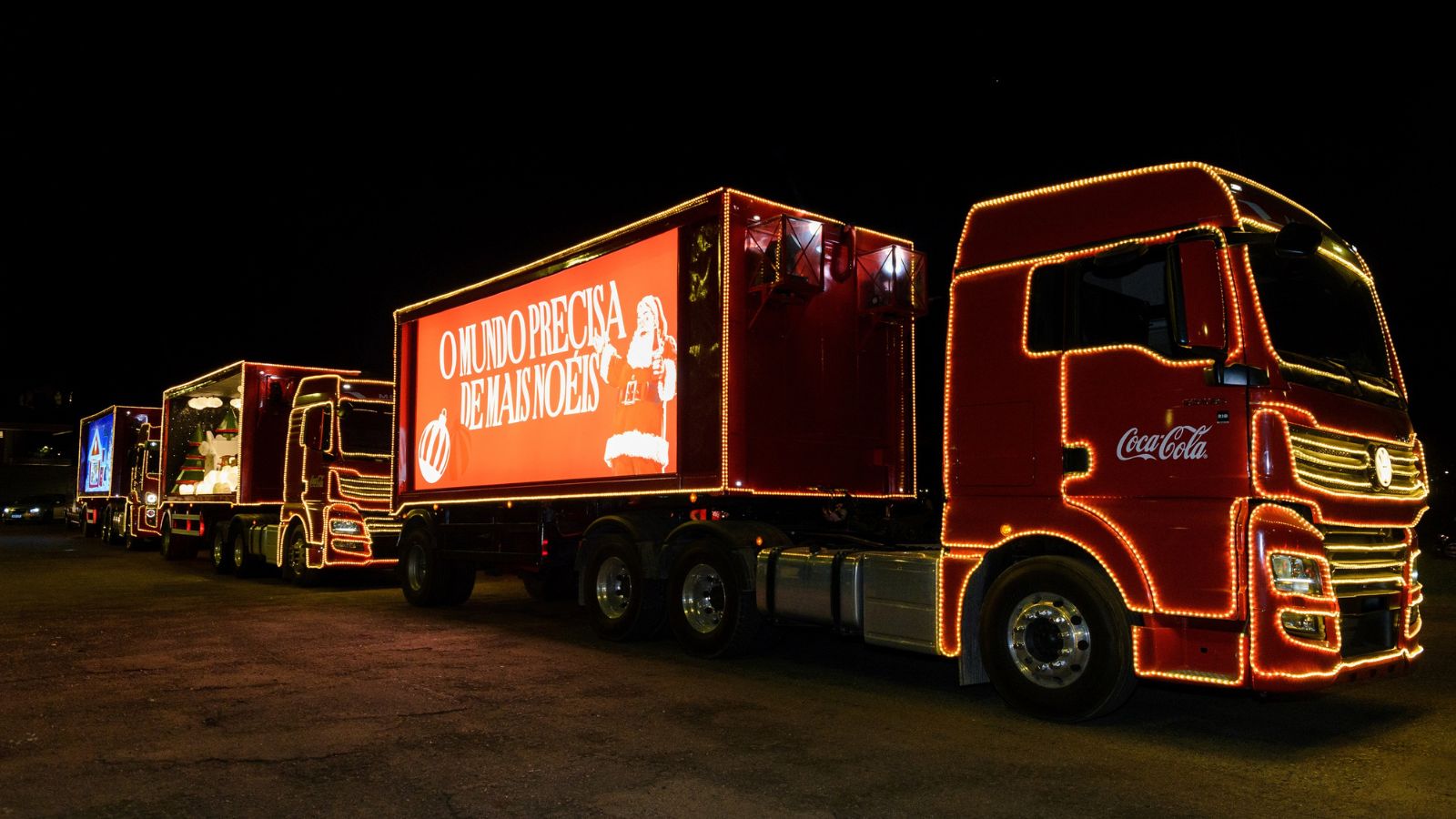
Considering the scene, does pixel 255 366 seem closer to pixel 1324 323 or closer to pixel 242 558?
pixel 242 558

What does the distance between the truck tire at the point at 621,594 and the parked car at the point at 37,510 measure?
5258cm

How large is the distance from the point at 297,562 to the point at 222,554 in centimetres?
372

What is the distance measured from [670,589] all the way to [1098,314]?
15.0ft

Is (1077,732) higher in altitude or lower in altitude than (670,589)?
lower

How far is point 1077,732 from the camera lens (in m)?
6.52

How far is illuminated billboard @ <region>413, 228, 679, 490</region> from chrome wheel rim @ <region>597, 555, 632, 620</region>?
889mm

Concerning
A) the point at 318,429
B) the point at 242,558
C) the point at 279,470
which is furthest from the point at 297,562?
the point at 279,470

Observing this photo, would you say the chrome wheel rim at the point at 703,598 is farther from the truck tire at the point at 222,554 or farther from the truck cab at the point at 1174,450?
the truck tire at the point at 222,554

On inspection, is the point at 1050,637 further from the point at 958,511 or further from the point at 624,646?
the point at 624,646

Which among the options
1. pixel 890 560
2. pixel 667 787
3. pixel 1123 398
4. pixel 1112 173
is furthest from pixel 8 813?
pixel 1112 173

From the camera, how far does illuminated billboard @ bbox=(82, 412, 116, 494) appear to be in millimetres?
31891

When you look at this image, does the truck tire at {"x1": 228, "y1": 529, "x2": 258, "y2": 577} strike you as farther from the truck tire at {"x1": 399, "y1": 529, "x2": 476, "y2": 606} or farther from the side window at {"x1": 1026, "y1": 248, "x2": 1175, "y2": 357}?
the side window at {"x1": 1026, "y1": 248, "x2": 1175, "y2": 357}

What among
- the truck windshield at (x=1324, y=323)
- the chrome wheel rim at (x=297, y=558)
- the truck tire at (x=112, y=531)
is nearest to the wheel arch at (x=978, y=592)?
the truck windshield at (x=1324, y=323)

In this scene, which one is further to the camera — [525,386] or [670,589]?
[525,386]
